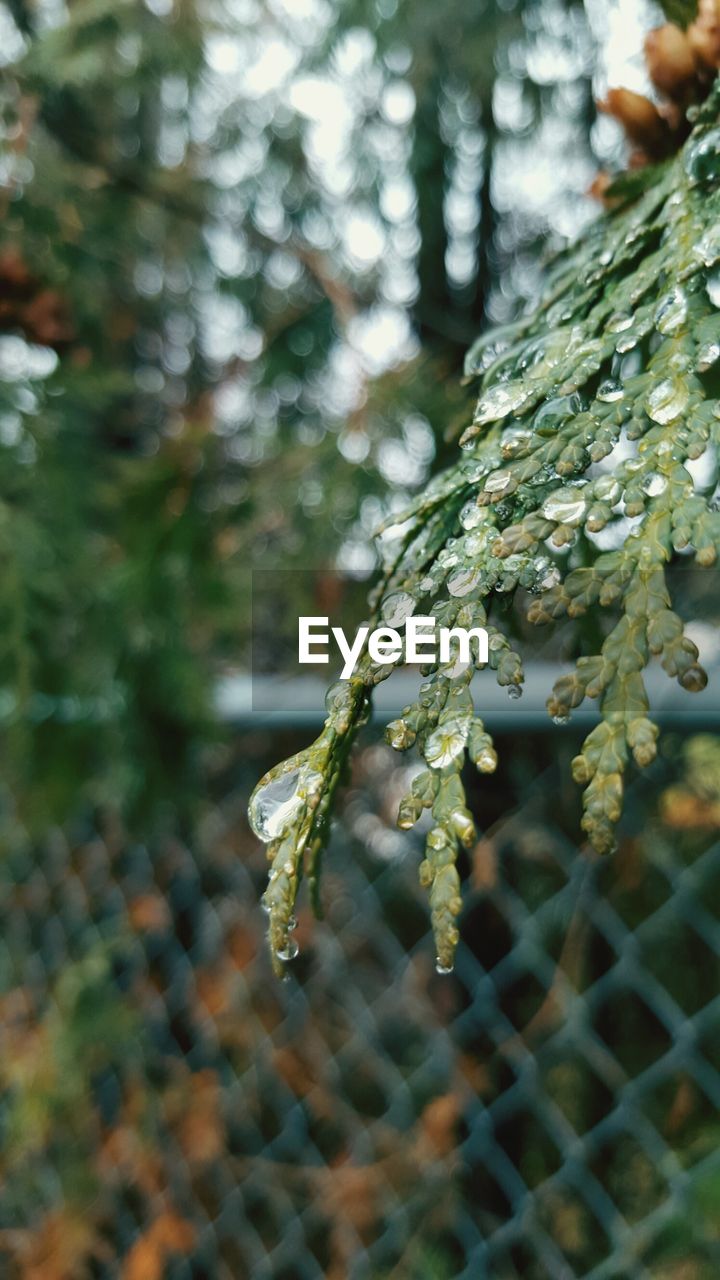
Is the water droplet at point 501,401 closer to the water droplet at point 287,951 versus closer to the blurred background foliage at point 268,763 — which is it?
the water droplet at point 287,951

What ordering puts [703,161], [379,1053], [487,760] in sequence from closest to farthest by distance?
[487,760]
[703,161]
[379,1053]

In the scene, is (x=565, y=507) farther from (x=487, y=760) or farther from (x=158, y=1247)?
(x=158, y=1247)

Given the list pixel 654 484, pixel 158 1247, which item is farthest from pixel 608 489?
pixel 158 1247

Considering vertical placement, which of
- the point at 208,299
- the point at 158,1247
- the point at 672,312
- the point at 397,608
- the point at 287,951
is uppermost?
the point at 208,299

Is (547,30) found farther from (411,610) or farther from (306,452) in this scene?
(411,610)

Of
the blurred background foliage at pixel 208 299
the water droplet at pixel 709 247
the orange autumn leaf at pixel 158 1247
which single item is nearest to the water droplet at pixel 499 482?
the water droplet at pixel 709 247

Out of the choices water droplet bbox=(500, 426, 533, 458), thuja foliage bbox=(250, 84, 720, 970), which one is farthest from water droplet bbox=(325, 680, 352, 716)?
water droplet bbox=(500, 426, 533, 458)

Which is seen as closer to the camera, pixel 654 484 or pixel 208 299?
pixel 654 484
